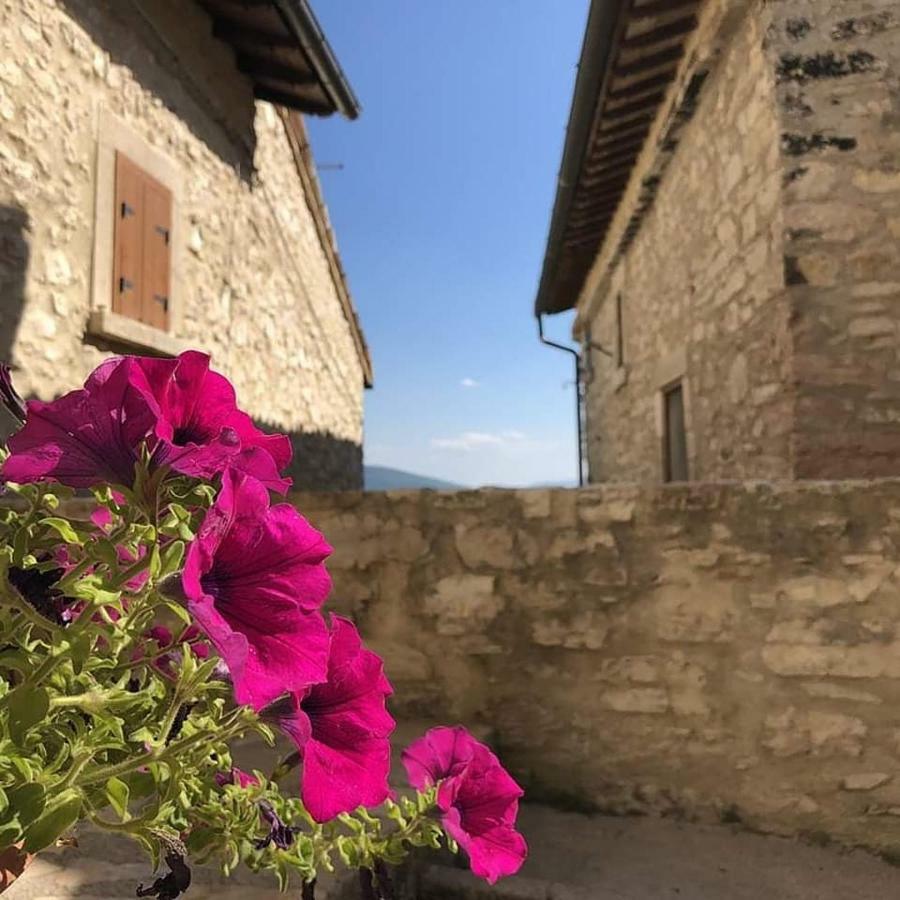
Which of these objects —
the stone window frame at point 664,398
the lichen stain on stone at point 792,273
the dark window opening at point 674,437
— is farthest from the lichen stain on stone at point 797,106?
the dark window opening at point 674,437

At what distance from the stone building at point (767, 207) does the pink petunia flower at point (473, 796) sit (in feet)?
8.97

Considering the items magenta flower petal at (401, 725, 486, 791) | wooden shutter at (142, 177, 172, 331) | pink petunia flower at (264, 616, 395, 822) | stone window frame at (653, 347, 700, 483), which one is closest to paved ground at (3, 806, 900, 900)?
magenta flower petal at (401, 725, 486, 791)

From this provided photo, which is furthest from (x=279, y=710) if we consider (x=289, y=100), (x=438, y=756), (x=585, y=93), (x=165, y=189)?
(x=289, y=100)

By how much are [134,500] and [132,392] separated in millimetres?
124

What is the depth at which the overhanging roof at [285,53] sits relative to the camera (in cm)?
490

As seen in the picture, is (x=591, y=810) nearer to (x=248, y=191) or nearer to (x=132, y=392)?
(x=132, y=392)

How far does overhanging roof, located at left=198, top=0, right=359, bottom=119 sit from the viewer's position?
4898mm

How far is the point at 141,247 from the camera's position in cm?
441

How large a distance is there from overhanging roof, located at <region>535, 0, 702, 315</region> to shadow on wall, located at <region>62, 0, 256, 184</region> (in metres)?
2.59

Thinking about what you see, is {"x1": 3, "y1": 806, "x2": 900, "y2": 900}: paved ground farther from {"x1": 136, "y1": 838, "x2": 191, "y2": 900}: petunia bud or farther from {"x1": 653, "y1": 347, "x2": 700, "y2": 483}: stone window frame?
{"x1": 653, "y1": 347, "x2": 700, "y2": 483}: stone window frame

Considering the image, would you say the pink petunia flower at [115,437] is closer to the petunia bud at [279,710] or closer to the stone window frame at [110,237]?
the petunia bud at [279,710]

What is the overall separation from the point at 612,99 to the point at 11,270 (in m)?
4.04

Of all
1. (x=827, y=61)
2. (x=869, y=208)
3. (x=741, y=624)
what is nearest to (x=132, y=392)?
(x=741, y=624)

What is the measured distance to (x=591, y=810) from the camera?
259cm
